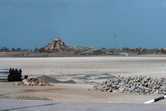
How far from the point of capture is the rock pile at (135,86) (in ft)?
58.4

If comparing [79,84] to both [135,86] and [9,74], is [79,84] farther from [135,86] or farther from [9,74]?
[135,86]

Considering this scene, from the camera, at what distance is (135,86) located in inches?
712

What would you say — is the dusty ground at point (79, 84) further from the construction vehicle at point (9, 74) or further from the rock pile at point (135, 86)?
the construction vehicle at point (9, 74)

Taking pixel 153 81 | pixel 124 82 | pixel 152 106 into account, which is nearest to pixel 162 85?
pixel 153 81

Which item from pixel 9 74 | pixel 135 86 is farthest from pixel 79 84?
pixel 135 86

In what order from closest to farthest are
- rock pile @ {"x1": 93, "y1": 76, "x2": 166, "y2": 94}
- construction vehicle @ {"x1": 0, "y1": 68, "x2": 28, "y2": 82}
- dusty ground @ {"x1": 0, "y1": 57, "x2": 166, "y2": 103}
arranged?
dusty ground @ {"x1": 0, "y1": 57, "x2": 166, "y2": 103}
rock pile @ {"x1": 93, "y1": 76, "x2": 166, "y2": 94}
construction vehicle @ {"x1": 0, "y1": 68, "x2": 28, "y2": 82}

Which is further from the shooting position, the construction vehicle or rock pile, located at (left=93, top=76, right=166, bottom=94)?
the construction vehicle

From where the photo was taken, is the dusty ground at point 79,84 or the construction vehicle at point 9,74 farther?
the construction vehicle at point 9,74

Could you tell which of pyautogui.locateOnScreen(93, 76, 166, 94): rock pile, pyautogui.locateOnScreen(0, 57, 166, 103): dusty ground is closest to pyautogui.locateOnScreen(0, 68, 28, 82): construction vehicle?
pyautogui.locateOnScreen(0, 57, 166, 103): dusty ground

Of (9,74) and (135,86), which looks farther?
(9,74)

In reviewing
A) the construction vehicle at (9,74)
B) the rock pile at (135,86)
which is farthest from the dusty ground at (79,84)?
the construction vehicle at (9,74)

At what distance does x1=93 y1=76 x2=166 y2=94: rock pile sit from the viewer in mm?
17797

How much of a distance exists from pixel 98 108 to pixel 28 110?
1.99 metres

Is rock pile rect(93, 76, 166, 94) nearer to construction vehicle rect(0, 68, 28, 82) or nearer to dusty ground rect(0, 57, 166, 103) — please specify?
dusty ground rect(0, 57, 166, 103)
